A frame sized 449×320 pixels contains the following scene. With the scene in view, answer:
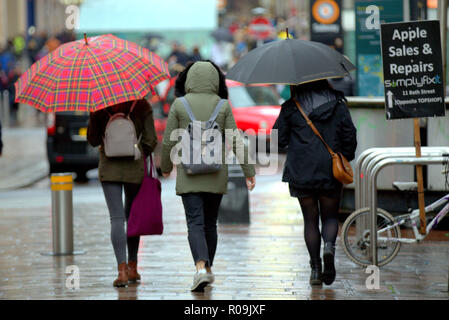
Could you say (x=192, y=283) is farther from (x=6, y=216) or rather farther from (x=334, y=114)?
(x=6, y=216)

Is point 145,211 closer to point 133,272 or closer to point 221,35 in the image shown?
point 133,272

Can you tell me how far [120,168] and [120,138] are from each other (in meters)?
0.23

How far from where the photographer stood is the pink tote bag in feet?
24.7

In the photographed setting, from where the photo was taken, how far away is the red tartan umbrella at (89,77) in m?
7.18

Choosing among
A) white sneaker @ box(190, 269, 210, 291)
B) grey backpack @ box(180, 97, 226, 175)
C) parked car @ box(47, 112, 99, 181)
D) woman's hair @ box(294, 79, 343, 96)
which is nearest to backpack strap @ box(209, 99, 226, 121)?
grey backpack @ box(180, 97, 226, 175)

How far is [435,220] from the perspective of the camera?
7.59m

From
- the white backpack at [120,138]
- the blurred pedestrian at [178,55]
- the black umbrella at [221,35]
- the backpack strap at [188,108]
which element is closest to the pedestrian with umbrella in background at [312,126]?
the backpack strap at [188,108]

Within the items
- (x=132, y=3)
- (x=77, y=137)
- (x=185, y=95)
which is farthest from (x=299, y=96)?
(x=132, y=3)

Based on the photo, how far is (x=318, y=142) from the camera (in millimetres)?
7273

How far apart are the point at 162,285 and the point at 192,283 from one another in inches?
9.6

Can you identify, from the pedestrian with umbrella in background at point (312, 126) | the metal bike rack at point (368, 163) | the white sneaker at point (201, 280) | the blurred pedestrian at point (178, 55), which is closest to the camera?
the white sneaker at point (201, 280)

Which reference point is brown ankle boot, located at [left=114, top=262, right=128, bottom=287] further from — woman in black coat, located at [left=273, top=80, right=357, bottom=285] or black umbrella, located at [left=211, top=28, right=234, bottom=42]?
black umbrella, located at [left=211, top=28, right=234, bottom=42]

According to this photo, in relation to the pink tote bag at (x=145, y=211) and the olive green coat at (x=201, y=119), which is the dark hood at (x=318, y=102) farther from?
the pink tote bag at (x=145, y=211)

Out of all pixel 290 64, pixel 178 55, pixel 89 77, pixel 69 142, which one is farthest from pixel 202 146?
pixel 178 55
